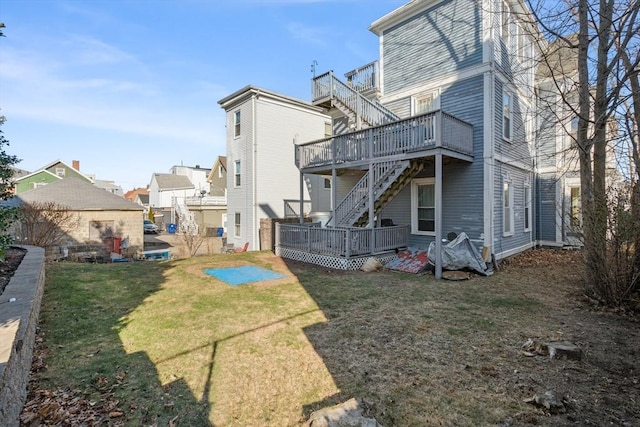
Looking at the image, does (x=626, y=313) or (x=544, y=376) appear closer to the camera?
(x=544, y=376)

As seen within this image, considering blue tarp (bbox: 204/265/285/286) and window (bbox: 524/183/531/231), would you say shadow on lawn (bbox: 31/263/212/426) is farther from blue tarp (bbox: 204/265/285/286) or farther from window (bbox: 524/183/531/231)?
window (bbox: 524/183/531/231)

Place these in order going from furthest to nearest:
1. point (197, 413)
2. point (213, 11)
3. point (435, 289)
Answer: point (213, 11) → point (435, 289) → point (197, 413)

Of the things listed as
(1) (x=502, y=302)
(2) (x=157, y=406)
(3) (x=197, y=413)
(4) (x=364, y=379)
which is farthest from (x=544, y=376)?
(2) (x=157, y=406)

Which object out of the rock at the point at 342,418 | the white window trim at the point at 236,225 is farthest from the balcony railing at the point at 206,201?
the rock at the point at 342,418

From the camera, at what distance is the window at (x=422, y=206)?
11.7m

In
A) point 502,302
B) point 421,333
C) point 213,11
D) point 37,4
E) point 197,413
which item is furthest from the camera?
point 213,11

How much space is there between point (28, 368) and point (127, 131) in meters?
28.1

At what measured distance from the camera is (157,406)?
3023 mm

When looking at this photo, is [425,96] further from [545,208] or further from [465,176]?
[545,208]

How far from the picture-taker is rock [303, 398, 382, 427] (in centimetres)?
254

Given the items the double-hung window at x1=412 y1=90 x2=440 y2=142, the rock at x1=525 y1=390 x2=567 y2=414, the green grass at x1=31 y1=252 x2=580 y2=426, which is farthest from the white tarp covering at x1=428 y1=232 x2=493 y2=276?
the rock at x1=525 y1=390 x2=567 y2=414

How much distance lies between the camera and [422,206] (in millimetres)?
11992

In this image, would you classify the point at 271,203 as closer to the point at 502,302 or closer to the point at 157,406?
the point at 502,302

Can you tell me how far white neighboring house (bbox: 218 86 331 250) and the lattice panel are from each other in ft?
17.6
